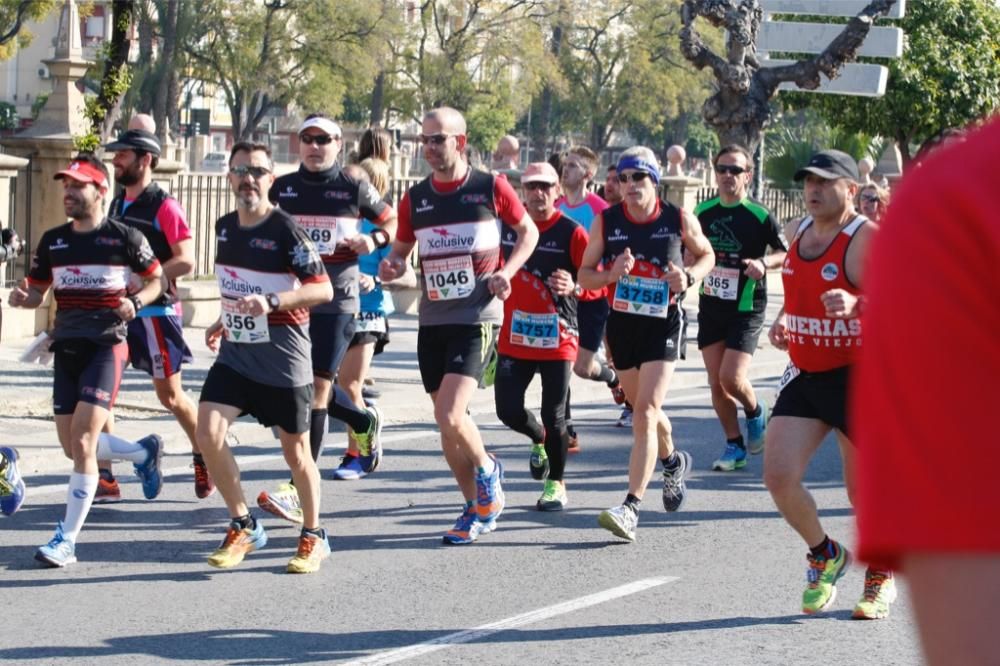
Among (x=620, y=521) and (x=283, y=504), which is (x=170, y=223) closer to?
(x=283, y=504)

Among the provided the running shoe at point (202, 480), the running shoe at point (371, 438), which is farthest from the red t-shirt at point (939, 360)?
the running shoe at point (371, 438)

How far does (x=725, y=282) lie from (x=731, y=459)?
44.5 inches

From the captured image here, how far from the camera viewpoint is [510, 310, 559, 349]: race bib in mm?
8742

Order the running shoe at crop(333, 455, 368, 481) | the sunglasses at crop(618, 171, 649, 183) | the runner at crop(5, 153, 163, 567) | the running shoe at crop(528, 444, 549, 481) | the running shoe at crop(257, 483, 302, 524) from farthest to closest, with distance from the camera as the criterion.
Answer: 1. the running shoe at crop(333, 455, 368, 481)
2. the running shoe at crop(528, 444, 549, 481)
3. the sunglasses at crop(618, 171, 649, 183)
4. the running shoe at crop(257, 483, 302, 524)
5. the runner at crop(5, 153, 163, 567)

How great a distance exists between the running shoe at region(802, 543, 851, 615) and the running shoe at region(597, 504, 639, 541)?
58.9 inches

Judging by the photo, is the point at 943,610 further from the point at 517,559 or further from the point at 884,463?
the point at 517,559

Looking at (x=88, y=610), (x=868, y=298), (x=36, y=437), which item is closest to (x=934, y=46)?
(x=36, y=437)

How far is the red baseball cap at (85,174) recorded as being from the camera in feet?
24.1

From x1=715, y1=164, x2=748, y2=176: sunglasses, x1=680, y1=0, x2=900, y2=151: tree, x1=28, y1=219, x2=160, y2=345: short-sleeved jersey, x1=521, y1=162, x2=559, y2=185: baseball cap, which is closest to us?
x1=28, y1=219, x2=160, y2=345: short-sleeved jersey

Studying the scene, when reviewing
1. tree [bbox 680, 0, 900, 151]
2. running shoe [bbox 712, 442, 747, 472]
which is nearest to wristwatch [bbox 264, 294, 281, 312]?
running shoe [bbox 712, 442, 747, 472]

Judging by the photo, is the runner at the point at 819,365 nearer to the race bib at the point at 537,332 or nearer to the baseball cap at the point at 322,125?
the race bib at the point at 537,332

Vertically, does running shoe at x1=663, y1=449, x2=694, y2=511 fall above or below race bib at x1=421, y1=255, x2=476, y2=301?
below

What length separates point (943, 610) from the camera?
1.34 m

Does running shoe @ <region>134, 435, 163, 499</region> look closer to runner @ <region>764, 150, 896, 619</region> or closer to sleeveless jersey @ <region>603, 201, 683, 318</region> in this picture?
sleeveless jersey @ <region>603, 201, 683, 318</region>
